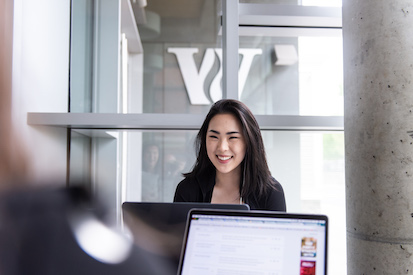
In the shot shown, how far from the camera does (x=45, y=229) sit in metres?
1.08

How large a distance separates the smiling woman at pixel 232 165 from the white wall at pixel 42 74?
0.82 metres

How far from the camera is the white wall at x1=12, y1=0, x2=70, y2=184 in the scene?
6.13 feet

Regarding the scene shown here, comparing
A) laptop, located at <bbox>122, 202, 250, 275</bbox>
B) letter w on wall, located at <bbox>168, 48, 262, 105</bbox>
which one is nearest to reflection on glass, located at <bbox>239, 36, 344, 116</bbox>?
letter w on wall, located at <bbox>168, 48, 262, 105</bbox>

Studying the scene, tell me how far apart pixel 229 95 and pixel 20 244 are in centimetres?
132

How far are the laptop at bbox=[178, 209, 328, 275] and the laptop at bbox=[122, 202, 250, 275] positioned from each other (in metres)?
0.09

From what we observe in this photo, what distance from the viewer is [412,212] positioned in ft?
4.58

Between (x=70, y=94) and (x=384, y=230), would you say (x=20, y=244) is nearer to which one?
(x=70, y=94)

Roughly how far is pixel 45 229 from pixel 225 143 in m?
1.06

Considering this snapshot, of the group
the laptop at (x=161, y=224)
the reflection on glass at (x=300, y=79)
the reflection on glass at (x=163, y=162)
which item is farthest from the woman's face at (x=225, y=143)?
the reflection on glass at (x=163, y=162)

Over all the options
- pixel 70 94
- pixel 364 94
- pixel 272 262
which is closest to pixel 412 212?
pixel 364 94

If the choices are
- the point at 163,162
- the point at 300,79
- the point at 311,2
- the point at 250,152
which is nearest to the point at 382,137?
the point at 250,152

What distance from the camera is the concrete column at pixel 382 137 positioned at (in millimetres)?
1407

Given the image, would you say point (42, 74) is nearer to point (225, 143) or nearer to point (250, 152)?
point (225, 143)

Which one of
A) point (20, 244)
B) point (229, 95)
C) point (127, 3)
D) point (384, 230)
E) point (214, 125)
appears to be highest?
point (127, 3)
